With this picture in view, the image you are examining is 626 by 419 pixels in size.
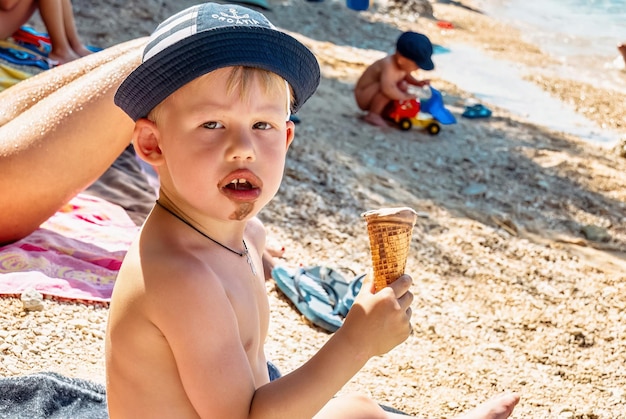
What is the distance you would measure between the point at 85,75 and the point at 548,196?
371cm

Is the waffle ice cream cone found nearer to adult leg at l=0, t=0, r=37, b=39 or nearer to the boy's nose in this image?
the boy's nose

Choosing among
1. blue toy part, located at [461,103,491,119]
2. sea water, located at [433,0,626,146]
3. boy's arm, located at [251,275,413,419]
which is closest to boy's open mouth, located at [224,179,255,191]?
boy's arm, located at [251,275,413,419]

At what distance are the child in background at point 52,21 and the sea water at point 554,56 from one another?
181 inches

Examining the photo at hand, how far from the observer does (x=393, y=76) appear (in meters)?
7.21

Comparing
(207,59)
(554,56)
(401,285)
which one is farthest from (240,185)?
(554,56)

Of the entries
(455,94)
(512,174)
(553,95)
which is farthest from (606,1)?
(512,174)

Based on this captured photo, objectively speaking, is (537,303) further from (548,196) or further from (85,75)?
(85,75)

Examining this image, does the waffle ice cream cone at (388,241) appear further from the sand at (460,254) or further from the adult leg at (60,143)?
the adult leg at (60,143)

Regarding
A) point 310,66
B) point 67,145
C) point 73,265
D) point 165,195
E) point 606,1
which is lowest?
point 606,1

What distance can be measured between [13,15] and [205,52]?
4746 mm

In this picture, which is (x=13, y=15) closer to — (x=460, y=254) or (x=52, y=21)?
(x=52, y=21)

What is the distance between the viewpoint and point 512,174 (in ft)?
21.5

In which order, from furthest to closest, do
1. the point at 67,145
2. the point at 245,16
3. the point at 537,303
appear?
the point at 537,303 < the point at 67,145 < the point at 245,16

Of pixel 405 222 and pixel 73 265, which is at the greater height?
pixel 405 222
